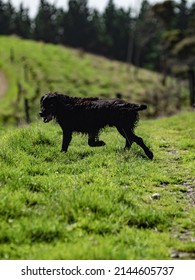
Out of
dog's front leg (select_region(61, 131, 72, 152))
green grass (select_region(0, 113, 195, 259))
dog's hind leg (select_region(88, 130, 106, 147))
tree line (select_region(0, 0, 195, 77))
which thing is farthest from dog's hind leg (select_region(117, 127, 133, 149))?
tree line (select_region(0, 0, 195, 77))

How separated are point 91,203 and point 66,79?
53.6m

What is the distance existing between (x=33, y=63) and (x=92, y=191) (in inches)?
2274

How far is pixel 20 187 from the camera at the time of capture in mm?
8367

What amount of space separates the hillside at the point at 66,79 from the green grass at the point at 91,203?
2828 centimetres

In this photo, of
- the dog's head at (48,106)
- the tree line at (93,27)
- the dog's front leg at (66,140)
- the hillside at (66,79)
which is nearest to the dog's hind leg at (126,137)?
the dog's front leg at (66,140)

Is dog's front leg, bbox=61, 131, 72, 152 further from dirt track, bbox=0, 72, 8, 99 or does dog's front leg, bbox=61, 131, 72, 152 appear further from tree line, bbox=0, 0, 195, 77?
tree line, bbox=0, 0, 195, 77

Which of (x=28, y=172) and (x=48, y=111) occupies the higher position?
(x=48, y=111)

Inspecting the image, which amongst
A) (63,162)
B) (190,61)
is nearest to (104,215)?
(63,162)

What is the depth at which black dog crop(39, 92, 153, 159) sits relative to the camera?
1134 centimetres

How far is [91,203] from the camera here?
7.56m

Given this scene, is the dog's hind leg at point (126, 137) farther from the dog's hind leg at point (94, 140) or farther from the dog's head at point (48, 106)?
the dog's head at point (48, 106)

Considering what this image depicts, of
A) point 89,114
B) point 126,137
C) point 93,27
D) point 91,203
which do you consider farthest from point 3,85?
point 93,27

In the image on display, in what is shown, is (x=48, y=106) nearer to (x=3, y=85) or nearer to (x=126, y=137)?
(x=126, y=137)
